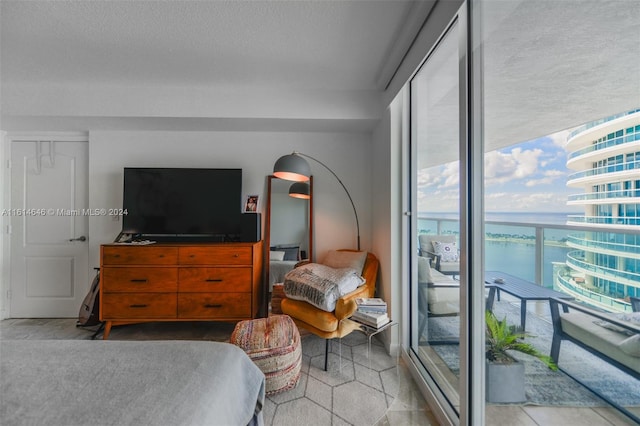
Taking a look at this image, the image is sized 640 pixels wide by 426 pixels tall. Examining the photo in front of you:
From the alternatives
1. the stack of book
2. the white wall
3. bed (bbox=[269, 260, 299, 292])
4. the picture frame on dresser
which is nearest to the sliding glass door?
the stack of book

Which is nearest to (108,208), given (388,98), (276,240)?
(276,240)

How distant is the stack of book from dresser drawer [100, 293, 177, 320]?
5.66ft

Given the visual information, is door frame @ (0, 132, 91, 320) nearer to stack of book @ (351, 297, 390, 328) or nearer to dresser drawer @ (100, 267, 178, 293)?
dresser drawer @ (100, 267, 178, 293)

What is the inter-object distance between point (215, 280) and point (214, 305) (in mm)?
235

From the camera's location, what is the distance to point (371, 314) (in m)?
1.68

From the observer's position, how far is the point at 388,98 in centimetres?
215

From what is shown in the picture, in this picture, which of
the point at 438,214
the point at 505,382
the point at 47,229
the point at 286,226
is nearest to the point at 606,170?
the point at 438,214

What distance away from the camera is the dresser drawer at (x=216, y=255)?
226cm

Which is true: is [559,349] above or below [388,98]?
below

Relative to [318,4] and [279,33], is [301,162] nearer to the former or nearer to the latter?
[279,33]

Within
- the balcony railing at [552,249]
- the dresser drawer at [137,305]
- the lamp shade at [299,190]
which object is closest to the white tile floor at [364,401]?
the dresser drawer at [137,305]

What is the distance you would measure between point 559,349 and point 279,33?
2215 millimetres

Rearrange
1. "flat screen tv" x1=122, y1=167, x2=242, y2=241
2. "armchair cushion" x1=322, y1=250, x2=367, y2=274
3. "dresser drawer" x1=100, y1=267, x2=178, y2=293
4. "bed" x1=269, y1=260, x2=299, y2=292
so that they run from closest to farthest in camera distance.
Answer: "dresser drawer" x1=100, y1=267, x2=178, y2=293
"armchair cushion" x1=322, y1=250, x2=367, y2=274
"flat screen tv" x1=122, y1=167, x2=242, y2=241
"bed" x1=269, y1=260, x2=299, y2=292

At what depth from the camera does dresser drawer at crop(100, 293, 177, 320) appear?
7.31 feet
